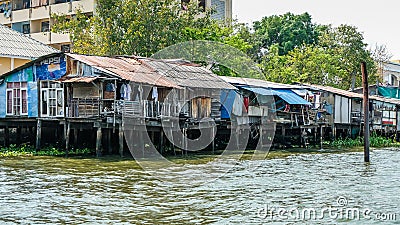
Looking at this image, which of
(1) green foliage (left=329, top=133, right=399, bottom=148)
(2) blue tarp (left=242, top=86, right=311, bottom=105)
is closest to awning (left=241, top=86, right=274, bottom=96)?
(2) blue tarp (left=242, top=86, right=311, bottom=105)

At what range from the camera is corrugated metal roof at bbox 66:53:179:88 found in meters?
26.5

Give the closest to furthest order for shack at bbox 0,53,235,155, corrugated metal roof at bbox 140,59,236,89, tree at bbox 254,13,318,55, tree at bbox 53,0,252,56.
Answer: shack at bbox 0,53,235,155 → corrugated metal roof at bbox 140,59,236,89 → tree at bbox 53,0,252,56 → tree at bbox 254,13,318,55

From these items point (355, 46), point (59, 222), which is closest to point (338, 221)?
point (59, 222)

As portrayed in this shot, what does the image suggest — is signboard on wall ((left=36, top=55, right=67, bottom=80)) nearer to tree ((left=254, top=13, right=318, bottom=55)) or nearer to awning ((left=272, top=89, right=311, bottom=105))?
awning ((left=272, top=89, right=311, bottom=105))

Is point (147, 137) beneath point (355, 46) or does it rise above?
beneath

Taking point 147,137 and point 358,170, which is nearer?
point 358,170

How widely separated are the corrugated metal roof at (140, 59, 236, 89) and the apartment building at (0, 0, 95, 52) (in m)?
13.5

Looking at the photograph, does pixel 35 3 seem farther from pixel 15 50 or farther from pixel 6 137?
pixel 6 137

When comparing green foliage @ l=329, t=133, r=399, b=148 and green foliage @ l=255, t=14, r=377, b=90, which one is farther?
green foliage @ l=255, t=14, r=377, b=90

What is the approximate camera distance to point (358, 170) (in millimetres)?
23312

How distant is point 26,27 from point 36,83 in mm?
21294

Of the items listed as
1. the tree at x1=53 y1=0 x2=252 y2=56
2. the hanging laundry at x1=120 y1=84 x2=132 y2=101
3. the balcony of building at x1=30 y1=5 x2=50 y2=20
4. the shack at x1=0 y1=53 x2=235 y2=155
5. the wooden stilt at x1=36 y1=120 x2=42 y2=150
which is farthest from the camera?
the balcony of building at x1=30 y1=5 x2=50 y2=20

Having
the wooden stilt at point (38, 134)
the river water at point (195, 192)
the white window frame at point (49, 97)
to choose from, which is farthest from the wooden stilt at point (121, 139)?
the wooden stilt at point (38, 134)

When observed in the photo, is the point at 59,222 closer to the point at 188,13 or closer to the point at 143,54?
the point at 143,54
